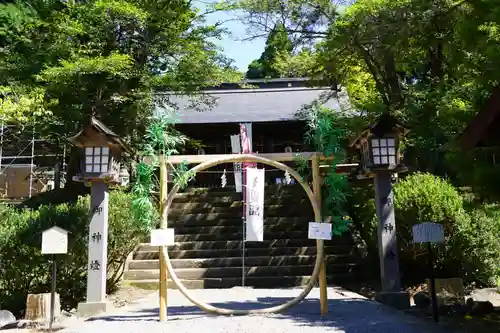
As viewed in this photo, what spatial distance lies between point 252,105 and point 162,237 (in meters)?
14.2

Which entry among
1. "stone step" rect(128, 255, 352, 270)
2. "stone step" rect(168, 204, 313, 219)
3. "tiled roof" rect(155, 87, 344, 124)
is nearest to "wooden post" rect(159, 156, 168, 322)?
"stone step" rect(128, 255, 352, 270)

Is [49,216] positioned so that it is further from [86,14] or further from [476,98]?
[476,98]

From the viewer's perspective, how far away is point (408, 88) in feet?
37.7

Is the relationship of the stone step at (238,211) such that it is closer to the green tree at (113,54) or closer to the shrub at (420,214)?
the green tree at (113,54)

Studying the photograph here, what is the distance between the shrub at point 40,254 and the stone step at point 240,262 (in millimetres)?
1862

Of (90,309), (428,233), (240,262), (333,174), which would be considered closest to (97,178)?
(90,309)

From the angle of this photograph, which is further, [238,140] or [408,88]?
[238,140]

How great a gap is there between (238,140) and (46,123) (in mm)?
5576

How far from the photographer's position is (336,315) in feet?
19.0

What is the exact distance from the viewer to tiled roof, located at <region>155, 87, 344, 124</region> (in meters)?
16.5

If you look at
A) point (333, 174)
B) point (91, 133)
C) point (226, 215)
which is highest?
point (91, 133)

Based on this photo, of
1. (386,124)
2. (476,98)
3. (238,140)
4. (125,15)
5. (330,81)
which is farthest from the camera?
(238,140)

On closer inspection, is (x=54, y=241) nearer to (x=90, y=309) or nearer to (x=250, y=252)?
(x=90, y=309)

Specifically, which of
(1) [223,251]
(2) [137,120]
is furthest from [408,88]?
(2) [137,120]
